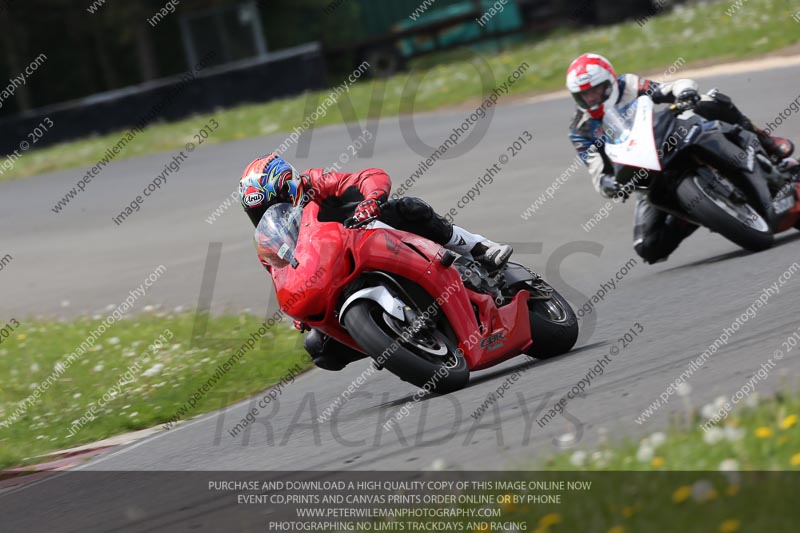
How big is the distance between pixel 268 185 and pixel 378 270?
0.83 meters

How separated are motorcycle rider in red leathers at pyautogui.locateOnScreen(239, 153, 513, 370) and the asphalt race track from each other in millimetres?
504

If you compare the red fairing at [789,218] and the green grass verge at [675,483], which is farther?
the red fairing at [789,218]

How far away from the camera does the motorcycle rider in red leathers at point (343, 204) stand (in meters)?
7.53

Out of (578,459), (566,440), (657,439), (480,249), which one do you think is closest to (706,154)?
(480,249)

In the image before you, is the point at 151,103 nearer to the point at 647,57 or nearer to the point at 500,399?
the point at 647,57

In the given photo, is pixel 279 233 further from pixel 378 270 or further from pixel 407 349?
pixel 407 349

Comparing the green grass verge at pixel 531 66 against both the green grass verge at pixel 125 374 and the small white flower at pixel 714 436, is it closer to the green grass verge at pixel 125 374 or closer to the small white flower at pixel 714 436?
the green grass verge at pixel 125 374

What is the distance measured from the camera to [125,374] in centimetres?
1103

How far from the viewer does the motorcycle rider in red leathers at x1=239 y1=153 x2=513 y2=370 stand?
753 centimetres

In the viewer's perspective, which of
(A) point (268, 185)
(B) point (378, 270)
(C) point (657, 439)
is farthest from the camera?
(A) point (268, 185)

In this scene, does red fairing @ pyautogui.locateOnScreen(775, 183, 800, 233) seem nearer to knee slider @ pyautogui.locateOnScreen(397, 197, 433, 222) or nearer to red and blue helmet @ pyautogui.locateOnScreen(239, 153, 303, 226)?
knee slider @ pyautogui.locateOnScreen(397, 197, 433, 222)

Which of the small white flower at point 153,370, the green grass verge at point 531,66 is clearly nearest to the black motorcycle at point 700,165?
the small white flower at point 153,370

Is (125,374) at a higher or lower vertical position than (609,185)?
lower

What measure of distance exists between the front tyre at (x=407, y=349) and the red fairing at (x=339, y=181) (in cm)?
84
